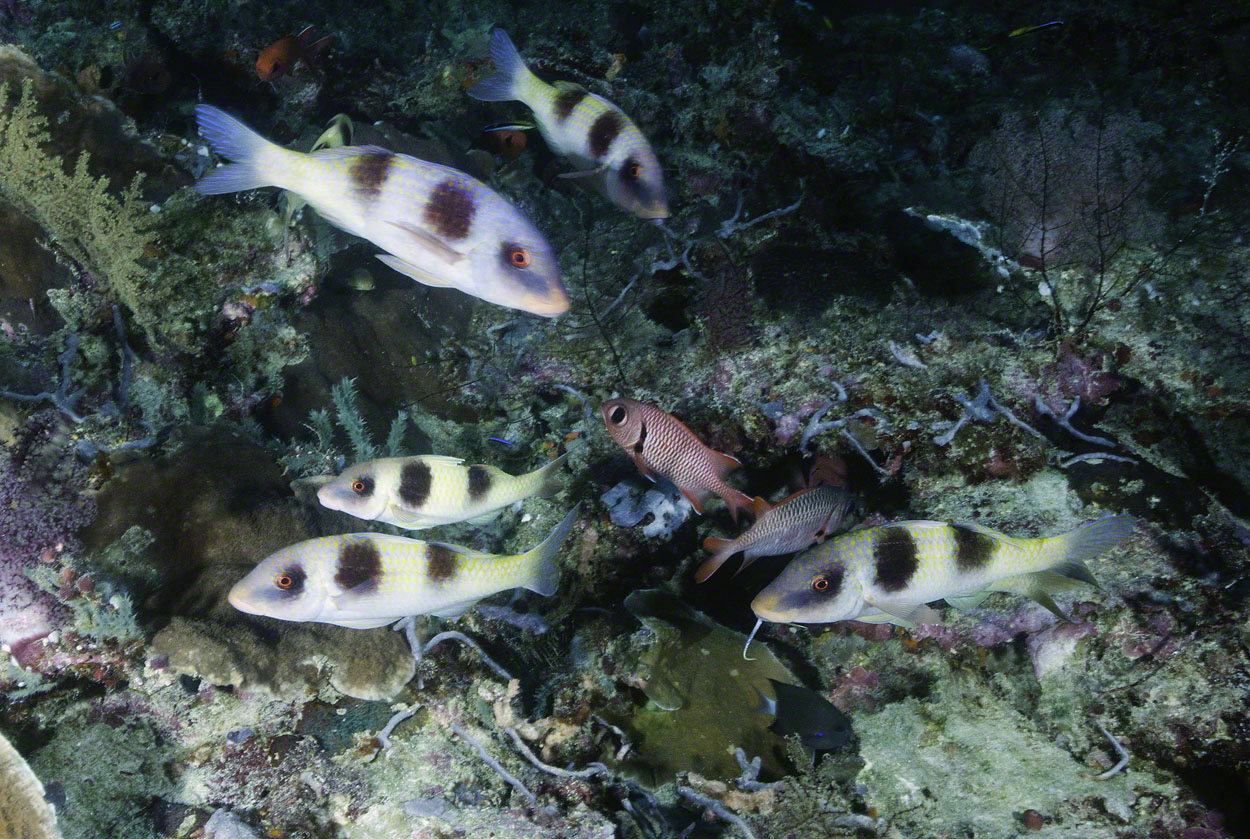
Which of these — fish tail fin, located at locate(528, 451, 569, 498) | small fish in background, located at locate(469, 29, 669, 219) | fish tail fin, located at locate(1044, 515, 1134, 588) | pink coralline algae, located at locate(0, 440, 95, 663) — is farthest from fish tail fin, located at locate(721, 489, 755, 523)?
pink coralline algae, located at locate(0, 440, 95, 663)

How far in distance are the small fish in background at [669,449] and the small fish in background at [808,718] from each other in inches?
43.3

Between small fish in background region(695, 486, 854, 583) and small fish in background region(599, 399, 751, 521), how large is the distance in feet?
0.47

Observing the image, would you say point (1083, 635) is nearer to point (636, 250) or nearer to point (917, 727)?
point (917, 727)

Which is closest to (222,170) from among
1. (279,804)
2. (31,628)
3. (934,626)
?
(31,628)

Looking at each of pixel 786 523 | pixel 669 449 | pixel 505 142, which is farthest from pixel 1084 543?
pixel 505 142

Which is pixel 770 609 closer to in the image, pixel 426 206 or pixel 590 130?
pixel 426 206

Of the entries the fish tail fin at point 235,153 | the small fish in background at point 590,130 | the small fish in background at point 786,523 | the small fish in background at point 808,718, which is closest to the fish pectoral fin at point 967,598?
the small fish in background at point 786,523

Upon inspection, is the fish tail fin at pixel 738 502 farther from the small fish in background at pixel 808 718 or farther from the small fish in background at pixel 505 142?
the small fish in background at pixel 505 142

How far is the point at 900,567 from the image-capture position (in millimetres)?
2502

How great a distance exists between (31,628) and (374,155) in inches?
112

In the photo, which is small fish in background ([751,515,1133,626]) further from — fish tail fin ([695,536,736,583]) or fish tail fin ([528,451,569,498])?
fish tail fin ([528,451,569,498])

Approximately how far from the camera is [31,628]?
112 inches

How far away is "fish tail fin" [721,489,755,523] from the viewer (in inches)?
117

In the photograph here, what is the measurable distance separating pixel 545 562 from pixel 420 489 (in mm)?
804
